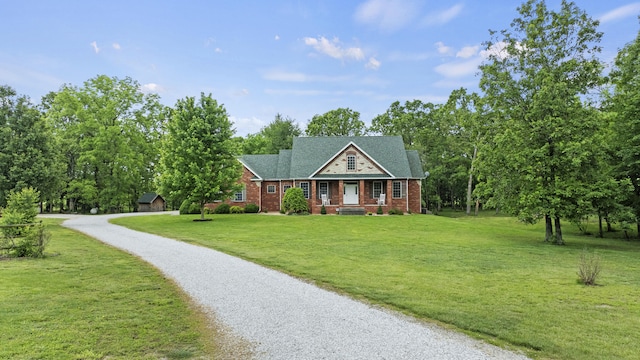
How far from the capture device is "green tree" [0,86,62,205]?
21.6 meters

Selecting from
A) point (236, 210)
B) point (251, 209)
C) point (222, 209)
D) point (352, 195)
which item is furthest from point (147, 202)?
point (352, 195)

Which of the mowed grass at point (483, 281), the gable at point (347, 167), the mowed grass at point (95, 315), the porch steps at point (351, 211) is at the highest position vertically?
the gable at point (347, 167)

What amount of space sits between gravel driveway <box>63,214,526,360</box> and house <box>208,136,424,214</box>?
24001mm

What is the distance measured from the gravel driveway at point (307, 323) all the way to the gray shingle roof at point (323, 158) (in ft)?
83.4

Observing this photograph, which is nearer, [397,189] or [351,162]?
[351,162]

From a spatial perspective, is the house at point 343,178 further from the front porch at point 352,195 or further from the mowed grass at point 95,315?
the mowed grass at point 95,315

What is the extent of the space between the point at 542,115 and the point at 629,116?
5.86 m

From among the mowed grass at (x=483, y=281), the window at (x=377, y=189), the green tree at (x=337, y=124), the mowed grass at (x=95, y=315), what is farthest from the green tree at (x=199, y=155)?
the green tree at (x=337, y=124)

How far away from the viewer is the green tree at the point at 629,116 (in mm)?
18688

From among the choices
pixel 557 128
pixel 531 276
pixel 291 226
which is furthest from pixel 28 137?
pixel 557 128

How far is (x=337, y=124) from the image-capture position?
186 ft

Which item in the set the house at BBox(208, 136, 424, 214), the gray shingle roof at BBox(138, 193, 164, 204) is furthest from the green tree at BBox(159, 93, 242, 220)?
the gray shingle roof at BBox(138, 193, 164, 204)

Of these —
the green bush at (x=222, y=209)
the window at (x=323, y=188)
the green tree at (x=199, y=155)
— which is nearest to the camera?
the green tree at (x=199, y=155)

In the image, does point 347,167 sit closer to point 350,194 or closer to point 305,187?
point 350,194
